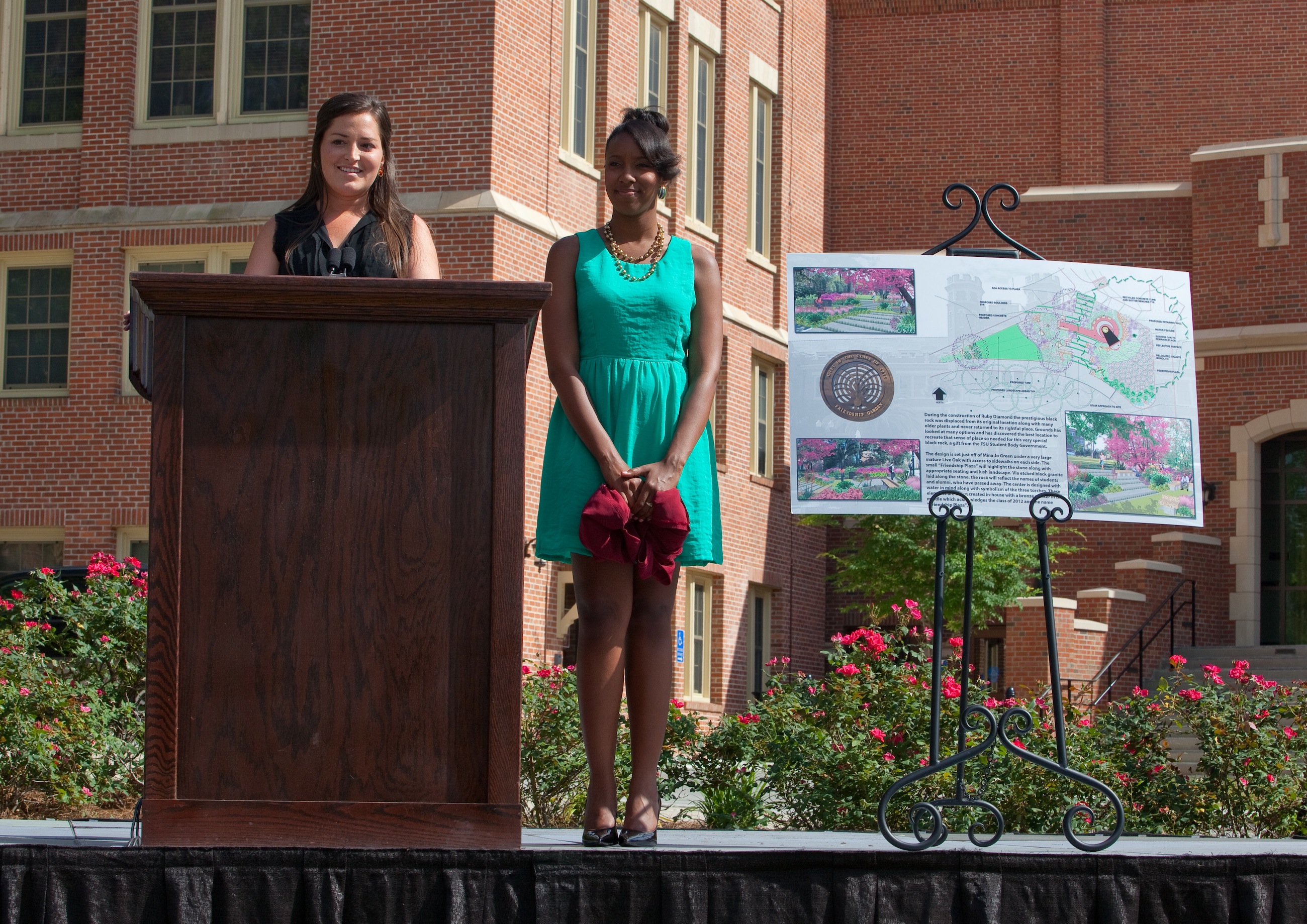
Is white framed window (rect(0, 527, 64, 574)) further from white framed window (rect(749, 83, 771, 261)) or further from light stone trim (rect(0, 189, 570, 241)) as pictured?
white framed window (rect(749, 83, 771, 261))

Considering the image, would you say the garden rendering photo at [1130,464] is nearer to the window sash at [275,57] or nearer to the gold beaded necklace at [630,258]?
the gold beaded necklace at [630,258]

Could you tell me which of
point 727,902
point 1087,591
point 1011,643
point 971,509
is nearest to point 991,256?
point 971,509

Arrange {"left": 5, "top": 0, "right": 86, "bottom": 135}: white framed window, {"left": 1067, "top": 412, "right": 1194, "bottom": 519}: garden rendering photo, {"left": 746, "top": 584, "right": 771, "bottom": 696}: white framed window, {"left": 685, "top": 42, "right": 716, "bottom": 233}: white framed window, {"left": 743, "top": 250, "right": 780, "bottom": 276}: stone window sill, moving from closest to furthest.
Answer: {"left": 1067, "top": 412, "right": 1194, "bottom": 519}: garden rendering photo
{"left": 5, "top": 0, "right": 86, "bottom": 135}: white framed window
{"left": 685, "top": 42, "right": 716, "bottom": 233}: white framed window
{"left": 743, "top": 250, "right": 780, "bottom": 276}: stone window sill
{"left": 746, "top": 584, "right": 771, "bottom": 696}: white framed window

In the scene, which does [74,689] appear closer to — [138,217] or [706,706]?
[138,217]

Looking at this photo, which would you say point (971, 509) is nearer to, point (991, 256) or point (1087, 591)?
point (991, 256)

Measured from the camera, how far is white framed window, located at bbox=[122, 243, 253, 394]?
65.0ft

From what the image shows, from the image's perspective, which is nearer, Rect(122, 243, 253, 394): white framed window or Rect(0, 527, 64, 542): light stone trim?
Rect(122, 243, 253, 394): white framed window

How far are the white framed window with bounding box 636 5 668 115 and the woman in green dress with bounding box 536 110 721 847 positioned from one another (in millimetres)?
17965

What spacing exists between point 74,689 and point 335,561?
733 cm

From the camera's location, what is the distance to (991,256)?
21.5 feet

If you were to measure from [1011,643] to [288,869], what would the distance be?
1807 cm

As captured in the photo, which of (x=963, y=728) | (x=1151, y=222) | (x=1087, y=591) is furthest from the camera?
(x=1151, y=222)

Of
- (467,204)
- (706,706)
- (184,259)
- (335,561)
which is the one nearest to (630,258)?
(335,561)

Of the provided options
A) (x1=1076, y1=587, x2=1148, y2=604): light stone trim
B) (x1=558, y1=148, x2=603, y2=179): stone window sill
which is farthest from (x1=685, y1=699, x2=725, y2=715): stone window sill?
(x1=558, y1=148, x2=603, y2=179): stone window sill
